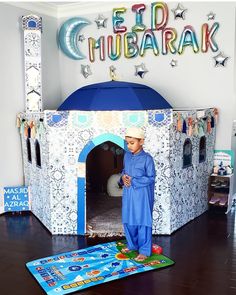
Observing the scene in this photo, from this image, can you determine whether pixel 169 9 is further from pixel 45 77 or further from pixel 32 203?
pixel 32 203

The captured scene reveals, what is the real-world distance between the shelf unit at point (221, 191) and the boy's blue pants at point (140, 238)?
2.01 metres

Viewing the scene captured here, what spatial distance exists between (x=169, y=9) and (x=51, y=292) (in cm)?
483

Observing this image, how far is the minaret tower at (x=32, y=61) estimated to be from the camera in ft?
18.3

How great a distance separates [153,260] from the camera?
3.90 meters

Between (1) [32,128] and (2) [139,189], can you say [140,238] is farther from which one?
(1) [32,128]

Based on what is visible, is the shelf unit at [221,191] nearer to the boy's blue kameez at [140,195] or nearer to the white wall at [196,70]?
the white wall at [196,70]

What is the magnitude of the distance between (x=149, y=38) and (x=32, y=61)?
210 centimetres

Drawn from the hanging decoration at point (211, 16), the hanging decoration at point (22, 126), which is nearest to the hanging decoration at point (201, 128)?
the hanging decoration at point (211, 16)

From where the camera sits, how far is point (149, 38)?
19.9 ft

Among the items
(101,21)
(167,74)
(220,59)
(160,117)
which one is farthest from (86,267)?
(101,21)

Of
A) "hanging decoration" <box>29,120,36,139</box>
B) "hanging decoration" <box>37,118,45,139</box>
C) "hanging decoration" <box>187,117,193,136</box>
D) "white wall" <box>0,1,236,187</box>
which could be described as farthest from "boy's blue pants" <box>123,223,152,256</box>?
"white wall" <box>0,1,236,187</box>

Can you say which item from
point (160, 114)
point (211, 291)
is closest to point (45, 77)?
point (160, 114)

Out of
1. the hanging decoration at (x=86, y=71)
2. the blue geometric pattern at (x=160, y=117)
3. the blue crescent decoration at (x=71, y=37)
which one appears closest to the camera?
the blue geometric pattern at (x=160, y=117)

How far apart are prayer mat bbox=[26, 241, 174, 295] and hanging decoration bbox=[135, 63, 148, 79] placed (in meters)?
3.30
